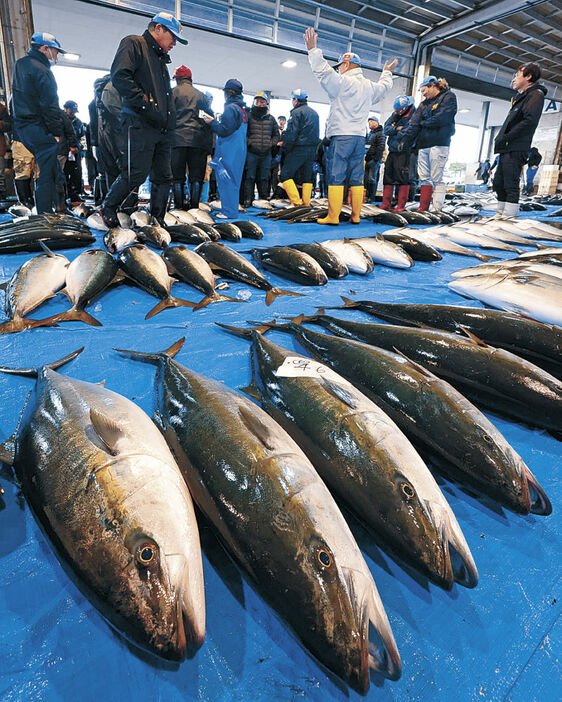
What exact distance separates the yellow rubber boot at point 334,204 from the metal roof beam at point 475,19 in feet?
37.1

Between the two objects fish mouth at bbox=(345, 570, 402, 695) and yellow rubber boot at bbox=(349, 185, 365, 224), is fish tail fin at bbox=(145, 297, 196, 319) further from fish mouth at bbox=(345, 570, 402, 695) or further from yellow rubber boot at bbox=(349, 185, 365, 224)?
yellow rubber boot at bbox=(349, 185, 365, 224)

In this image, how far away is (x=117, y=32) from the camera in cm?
1365

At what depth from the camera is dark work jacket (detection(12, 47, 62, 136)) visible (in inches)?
226

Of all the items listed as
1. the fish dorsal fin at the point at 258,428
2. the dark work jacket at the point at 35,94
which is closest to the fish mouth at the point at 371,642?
the fish dorsal fin at the point at 258,428

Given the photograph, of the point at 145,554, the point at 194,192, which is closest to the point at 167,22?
the point at 194,192

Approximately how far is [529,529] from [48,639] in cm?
142

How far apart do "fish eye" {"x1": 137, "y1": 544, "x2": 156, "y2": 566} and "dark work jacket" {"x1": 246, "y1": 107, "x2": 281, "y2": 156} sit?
10.4m

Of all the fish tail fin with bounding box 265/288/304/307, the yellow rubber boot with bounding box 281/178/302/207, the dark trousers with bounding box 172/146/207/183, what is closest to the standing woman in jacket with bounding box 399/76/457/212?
the yellow rubber boot with bounding box 281/178/302/207

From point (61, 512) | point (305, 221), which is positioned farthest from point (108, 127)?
point (61, 512)

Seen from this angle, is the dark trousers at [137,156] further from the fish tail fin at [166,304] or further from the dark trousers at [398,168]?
the dark trousers at [398,168]

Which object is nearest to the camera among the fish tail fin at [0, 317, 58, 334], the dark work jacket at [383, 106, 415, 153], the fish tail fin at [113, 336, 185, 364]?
the fish tail fin at [113, 336, 185, 364]

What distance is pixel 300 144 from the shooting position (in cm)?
942

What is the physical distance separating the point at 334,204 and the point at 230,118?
2567 mm

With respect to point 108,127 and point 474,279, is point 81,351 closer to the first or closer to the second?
point 474,279
